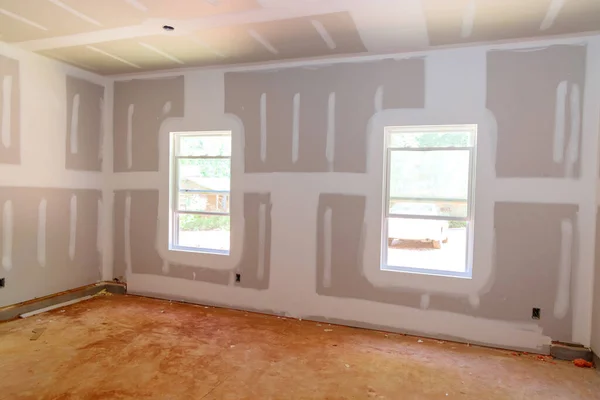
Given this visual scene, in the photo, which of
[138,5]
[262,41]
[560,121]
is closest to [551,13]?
[560,121]

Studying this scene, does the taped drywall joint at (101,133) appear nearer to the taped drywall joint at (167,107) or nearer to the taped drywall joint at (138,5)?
the taped drywall joint at (167,107)

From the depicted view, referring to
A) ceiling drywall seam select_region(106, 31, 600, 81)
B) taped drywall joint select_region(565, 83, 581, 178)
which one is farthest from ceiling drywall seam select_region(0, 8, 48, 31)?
taped drywall joint select_region(565, 83, 581, 178)

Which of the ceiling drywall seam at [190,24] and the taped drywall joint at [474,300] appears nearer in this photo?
the ceiling drywall seam at [190,24]

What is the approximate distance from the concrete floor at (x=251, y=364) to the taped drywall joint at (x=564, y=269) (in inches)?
19.6

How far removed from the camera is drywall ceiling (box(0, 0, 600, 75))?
290cm

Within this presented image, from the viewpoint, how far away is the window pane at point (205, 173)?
4.72m

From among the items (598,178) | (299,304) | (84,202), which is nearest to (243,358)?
(299,304)

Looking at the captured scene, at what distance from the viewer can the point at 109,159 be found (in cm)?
518

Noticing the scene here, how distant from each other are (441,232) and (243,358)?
231cm

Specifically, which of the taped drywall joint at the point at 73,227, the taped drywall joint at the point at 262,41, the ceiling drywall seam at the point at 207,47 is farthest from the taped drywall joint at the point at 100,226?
the taped drywall joint at the point at 262,41

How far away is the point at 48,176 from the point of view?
Answer: 4492mm

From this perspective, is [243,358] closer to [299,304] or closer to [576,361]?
[299,304]

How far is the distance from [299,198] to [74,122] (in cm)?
309

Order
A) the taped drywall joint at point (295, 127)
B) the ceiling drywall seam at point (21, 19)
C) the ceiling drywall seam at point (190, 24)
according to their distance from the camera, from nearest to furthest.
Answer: the ceiling drywall seam at point (190, 24), the ceiling drywall seam at point (21, 19), the taped drywall joint at point (295, 127)
